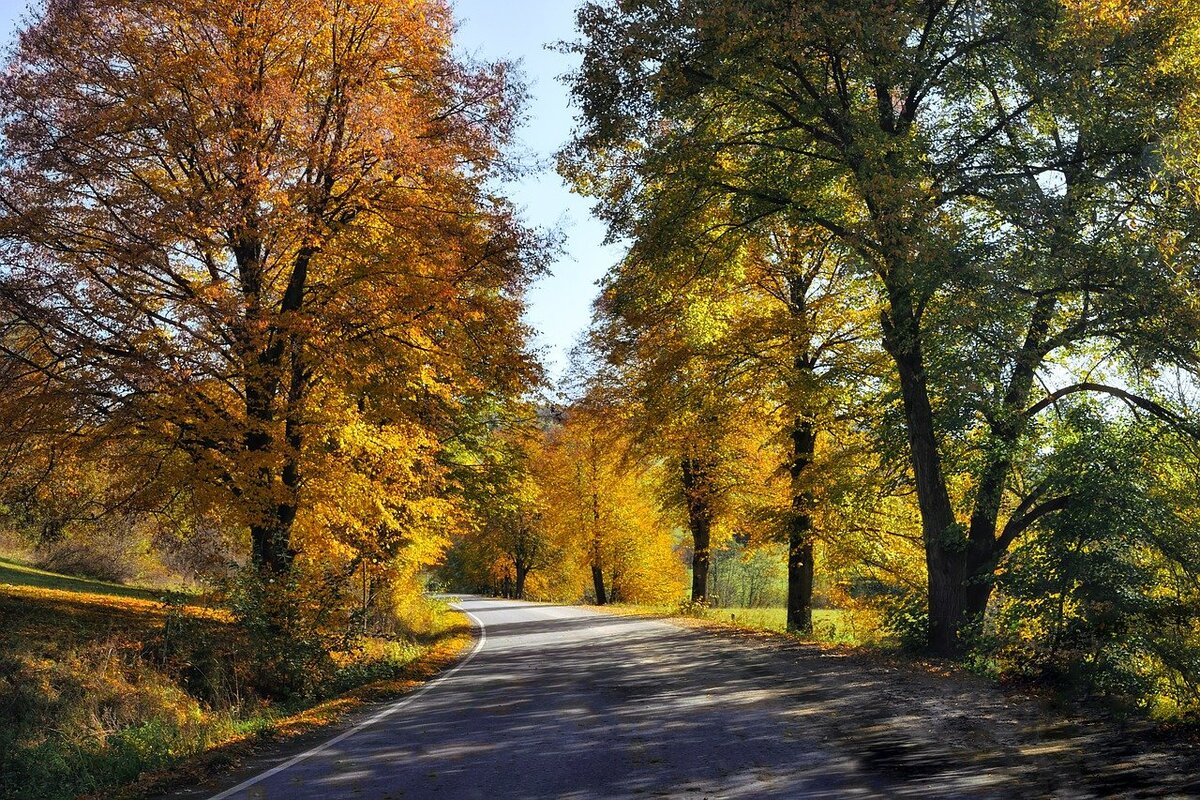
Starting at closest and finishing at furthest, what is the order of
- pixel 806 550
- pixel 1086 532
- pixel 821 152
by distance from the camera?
1. pixel 1086 532
2. pixel 821 152
3. pixel 806 550

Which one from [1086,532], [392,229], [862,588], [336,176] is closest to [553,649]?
[862,588]

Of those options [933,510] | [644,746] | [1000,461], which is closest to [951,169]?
[1000,461]

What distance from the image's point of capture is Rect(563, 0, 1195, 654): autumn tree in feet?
37.4

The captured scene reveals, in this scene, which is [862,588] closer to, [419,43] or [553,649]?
[553,649]

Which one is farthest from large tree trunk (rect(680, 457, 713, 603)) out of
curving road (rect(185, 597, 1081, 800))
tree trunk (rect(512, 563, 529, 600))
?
tree trunk (rect(512, 563, 529, 600))

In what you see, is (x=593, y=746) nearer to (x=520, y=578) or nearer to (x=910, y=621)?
(x=910, y=621)

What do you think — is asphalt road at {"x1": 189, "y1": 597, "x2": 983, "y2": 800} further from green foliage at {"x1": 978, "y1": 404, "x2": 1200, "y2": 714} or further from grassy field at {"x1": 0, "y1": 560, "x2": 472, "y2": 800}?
green foliage at {"x1": 978, "y1": 404, "x2": 1200, "y2": 714}

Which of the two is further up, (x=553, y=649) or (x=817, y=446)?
(x=817, y=446)

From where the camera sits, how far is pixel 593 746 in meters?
8.20

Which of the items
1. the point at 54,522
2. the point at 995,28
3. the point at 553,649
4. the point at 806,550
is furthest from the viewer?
the point at 806,550

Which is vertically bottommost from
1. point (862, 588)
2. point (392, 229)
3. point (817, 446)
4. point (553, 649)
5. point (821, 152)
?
point (553, 649)

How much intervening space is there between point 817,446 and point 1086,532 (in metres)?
14.0

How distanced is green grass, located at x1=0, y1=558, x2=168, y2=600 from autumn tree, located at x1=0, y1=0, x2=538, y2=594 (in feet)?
25.6

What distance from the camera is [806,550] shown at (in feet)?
73.7
